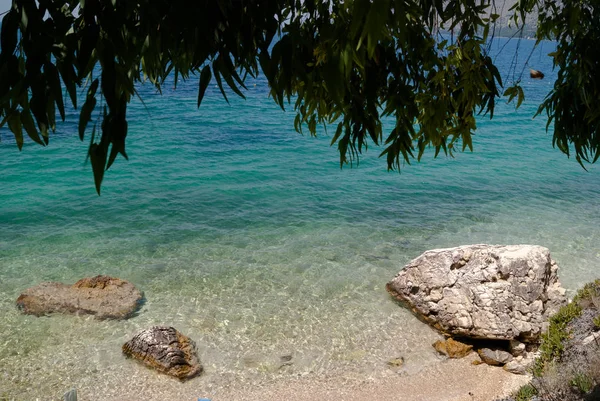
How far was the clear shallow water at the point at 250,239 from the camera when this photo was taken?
8.65 m

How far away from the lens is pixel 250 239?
1298 centimetres

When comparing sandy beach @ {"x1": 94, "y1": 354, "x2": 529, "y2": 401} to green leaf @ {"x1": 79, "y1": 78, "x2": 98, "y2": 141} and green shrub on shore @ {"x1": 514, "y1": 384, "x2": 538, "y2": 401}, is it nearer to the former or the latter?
green shrub on shore @ {"x1": 514, "y1": 384, "x2": 538, "y2": 401}

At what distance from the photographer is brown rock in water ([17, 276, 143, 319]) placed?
9.45 m

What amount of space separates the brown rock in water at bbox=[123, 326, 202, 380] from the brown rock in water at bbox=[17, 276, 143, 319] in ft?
3.68

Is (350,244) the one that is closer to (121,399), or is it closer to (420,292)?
(420,292)

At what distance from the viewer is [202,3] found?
79.8 inches

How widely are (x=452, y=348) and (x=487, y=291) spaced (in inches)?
41.9

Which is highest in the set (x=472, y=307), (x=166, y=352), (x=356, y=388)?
(x=472, y=307)

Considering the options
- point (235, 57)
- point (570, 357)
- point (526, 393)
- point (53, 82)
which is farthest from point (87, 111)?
point (570, 357)

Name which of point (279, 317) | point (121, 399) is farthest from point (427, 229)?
point (121, 399)

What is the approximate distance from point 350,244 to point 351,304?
272 cm

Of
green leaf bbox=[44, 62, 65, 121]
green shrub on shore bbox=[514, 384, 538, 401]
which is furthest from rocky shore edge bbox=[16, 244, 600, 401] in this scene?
green leaf bbox=[44, 62, 65, 121]

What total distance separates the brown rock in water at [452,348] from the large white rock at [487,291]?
197 mm

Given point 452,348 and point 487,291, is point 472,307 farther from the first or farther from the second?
point 452,348
